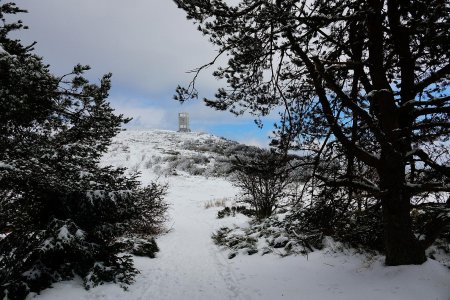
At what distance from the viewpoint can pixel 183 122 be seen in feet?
295

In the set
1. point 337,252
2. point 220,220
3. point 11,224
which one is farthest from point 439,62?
point 220,220

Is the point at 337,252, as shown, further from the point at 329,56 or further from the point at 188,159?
the point at 188,159

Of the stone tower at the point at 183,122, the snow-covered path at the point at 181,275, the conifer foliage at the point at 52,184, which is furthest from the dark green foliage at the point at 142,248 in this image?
the stone tower at the point at 183,122

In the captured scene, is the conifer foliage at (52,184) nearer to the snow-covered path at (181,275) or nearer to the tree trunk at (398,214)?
the snow-covered path at (181,275)

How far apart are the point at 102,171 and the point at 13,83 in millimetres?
2794

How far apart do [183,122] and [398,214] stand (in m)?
85.3

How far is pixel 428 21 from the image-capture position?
4809 mm

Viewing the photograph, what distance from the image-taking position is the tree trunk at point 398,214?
6133mm

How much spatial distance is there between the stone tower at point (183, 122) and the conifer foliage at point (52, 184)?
80992 mm

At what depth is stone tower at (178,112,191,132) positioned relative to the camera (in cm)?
8844

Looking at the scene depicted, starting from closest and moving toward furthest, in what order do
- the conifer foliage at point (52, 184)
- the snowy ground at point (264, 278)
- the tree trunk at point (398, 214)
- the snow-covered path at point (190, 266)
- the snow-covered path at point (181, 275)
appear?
the conifer foliage at point (52, 184) → the snowy ground at point (264, 278) → the tree trunk at point (398, 214) → the snow-covered path at point (181, 275) → the snow-covered path at point (190, 266)

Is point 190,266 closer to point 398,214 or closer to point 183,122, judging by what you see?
point 398,214

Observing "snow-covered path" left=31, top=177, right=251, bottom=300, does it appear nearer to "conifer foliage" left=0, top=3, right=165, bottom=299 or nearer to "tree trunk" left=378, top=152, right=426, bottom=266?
"conifer foliage" left=0, top=3, right=165, bottom=299

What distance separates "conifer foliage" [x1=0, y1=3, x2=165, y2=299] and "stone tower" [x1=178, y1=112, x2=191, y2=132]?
266 ft
